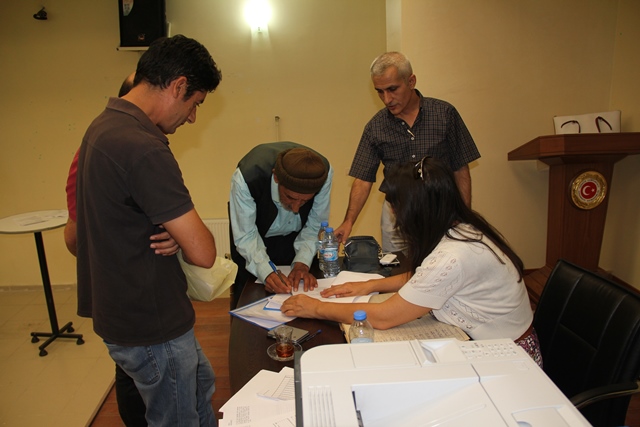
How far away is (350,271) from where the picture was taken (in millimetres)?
1910

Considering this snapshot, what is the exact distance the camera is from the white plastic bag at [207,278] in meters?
1.42

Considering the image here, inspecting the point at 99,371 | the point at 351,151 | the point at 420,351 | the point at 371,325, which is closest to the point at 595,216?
the point at 351,151

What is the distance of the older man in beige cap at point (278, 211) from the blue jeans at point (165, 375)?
481 millimetres

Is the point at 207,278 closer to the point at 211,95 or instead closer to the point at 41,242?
the point at 41,242

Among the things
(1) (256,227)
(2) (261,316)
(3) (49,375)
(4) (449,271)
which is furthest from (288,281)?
(3) (49,375)

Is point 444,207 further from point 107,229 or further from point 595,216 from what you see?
point 595,216

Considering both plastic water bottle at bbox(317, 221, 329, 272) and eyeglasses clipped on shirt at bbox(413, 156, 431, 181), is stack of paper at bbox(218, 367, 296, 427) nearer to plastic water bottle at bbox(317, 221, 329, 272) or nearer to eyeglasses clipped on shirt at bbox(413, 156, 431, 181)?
eyeglasses clipped on shirt at bbox(413, 156, 431, 181)

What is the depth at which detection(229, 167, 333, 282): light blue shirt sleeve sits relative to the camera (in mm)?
1882

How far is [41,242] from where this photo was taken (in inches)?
120

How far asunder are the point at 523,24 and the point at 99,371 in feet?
12.8

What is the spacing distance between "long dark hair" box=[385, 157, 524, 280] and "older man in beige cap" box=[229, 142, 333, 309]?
1.54 feet

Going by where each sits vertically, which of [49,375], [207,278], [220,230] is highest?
[207,278]

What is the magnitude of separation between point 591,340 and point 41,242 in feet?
10.7

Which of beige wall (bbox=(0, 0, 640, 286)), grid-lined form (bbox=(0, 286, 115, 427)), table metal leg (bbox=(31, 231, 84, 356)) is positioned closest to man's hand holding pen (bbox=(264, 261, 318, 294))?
grid-lined form (bbox=(0, 286, 115, 427))
